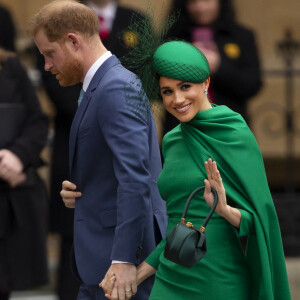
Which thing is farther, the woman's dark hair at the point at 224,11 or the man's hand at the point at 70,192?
the woman's dark hair at the point at 224,11

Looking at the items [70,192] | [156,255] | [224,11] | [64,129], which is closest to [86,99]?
[70,192]

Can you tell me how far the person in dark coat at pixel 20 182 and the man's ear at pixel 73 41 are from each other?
1.52 meters

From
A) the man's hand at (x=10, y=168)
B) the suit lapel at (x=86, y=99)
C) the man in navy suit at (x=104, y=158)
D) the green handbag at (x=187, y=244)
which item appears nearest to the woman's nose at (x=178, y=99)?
the man in navy suit at (x=104, y=158)

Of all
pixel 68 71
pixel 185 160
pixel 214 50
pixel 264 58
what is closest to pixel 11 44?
pixel 214 50

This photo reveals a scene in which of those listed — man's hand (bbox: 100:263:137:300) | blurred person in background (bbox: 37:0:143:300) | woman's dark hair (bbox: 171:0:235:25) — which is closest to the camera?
man's hand (bbox: 100:263:137:300)

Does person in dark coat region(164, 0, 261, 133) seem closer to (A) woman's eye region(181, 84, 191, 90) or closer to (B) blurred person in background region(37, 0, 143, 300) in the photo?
(B) blurred person in background region(37, 0, 143, 300)

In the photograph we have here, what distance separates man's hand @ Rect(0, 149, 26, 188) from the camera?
18.3ft

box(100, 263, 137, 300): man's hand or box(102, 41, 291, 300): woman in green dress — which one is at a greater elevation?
box(102, 41, 291, 300): woman in green dress

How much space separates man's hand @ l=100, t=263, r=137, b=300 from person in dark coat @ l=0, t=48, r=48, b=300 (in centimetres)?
176

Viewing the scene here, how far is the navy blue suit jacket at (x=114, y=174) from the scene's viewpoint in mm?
3967

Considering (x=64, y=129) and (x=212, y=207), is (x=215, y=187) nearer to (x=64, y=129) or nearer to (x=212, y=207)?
(x=212, y=207)

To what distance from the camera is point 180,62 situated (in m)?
3.80

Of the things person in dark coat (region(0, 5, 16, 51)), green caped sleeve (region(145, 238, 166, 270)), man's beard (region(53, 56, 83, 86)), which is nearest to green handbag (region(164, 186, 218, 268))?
green caped sleeve (region(145, 238, 166, 270))

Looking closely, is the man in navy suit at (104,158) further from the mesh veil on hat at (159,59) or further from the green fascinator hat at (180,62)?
the green fascinator hat at (180,62)
